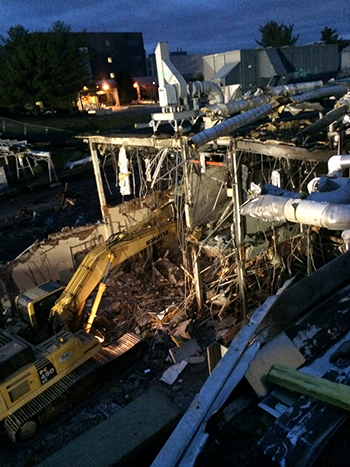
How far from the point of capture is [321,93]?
37.3ft

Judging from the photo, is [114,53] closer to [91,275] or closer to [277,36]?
[277,36]

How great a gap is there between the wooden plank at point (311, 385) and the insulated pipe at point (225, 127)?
15.9 ft

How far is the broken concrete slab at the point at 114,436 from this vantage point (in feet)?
14.5

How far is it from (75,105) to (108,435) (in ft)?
122

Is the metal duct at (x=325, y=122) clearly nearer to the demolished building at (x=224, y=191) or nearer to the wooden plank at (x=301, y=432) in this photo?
the demolished building at (x=224, y=191)

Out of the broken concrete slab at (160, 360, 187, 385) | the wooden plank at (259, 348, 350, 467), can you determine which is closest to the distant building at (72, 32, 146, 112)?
the broken concrete slab at (160, 360, 187, 385)

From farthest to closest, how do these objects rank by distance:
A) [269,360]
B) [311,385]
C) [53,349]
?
[53,349] → [269,360] → [311,385]

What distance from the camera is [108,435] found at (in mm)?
5113

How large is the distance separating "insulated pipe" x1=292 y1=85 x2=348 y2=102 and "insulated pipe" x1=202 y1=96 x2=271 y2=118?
3.10 feet

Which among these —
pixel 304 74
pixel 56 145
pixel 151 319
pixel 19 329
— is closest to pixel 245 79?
pixel 304 74

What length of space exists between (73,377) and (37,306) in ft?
5.63

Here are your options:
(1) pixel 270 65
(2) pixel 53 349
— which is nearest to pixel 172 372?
(2) pixel 53 349

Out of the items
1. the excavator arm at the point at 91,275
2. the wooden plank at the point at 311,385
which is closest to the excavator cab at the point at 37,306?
the excavator arm at the point at 91,275

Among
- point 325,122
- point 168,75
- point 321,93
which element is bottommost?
point 325,122
